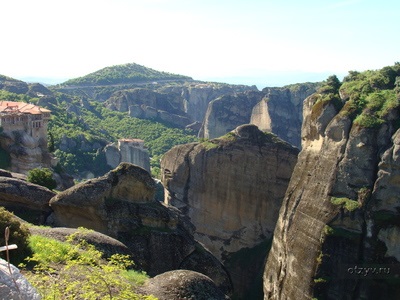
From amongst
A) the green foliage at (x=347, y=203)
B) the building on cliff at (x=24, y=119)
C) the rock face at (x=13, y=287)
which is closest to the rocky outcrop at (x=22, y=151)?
the building on cliff at (x=24, y=119)

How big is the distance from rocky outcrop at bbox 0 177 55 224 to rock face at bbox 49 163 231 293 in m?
0.73

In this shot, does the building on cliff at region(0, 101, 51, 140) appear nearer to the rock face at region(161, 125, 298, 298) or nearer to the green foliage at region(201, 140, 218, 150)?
the rock face at region(161, 125, 298, 298)

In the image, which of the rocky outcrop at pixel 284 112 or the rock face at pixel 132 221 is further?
the rocky outcrop at pixel 284 112

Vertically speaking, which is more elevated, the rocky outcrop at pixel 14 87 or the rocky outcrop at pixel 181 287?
the rocky outcrop at pixel 14 87

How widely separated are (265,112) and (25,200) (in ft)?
260

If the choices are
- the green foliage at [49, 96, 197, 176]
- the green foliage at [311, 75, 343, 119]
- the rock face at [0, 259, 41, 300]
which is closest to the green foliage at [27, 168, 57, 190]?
the green foliage at [311, 75, 343, 119]

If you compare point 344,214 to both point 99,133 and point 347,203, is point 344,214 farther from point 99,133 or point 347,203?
point 99,133

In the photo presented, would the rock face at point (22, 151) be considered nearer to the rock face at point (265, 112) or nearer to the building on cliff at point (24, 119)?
the building on cliff at point (24, 119)

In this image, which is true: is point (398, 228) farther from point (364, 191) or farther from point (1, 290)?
point (1, 290)

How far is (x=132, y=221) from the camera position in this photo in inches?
931

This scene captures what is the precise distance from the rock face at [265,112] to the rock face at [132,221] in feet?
244

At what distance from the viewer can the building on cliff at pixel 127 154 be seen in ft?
257

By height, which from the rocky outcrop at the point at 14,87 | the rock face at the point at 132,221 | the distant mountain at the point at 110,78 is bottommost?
the rock face at the point at 132,221

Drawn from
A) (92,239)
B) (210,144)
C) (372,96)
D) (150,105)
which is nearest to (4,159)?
(210,144)
